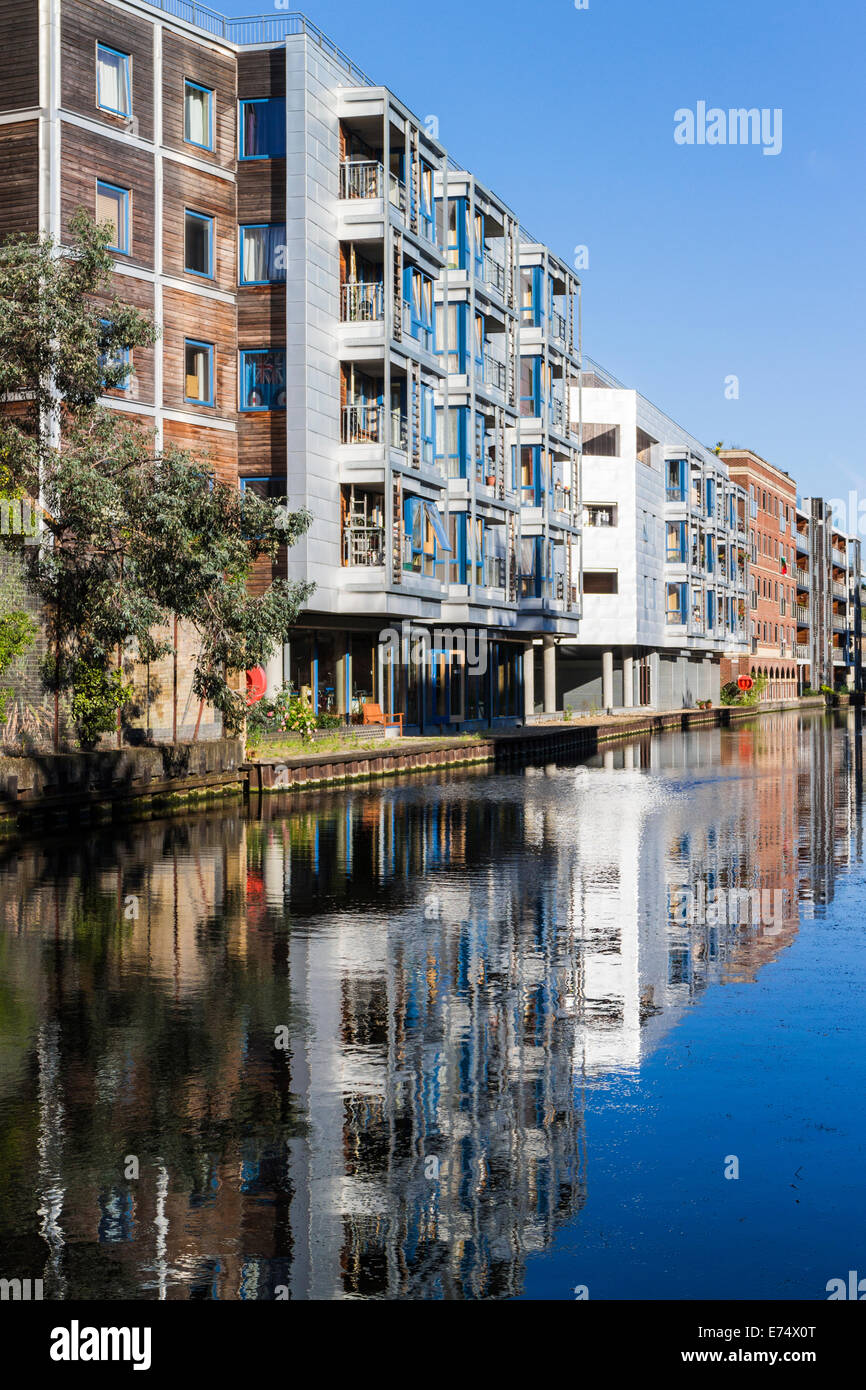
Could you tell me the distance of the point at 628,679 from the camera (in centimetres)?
8731

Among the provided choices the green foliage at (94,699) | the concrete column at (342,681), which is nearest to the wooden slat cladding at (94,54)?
the green foliage at (94,699)

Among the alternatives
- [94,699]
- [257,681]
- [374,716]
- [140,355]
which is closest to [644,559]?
[374,716]

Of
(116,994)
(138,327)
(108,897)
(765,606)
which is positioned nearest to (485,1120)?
(116,994)

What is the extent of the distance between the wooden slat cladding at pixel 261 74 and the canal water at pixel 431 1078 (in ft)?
93.3

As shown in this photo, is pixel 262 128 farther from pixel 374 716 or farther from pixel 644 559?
pixel 644 559

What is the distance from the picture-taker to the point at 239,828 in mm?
23656

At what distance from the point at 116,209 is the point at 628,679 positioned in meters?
54.8

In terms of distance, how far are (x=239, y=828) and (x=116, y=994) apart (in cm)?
1312

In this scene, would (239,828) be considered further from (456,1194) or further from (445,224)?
(445,224)

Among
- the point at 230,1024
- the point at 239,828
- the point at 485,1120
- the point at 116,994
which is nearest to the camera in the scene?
the point at 485,1120

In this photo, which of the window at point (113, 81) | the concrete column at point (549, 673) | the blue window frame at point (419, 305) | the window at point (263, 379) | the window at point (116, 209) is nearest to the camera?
the window at point (113, 81)

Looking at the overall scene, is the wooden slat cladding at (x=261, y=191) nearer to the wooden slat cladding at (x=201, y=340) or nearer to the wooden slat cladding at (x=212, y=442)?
the wooden slat cladding at (x=201, y=340)

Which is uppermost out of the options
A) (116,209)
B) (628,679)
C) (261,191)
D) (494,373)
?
(261,191)

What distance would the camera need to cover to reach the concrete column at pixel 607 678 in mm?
82312
